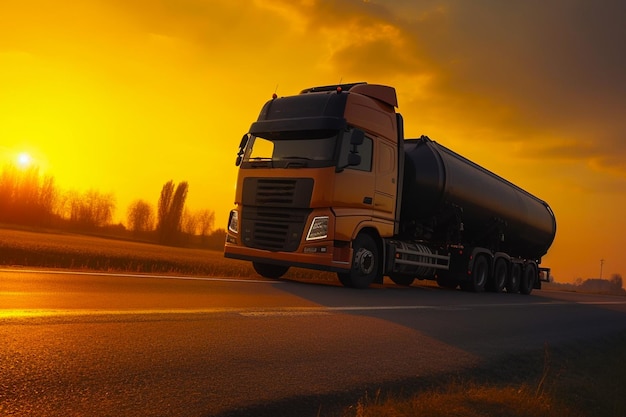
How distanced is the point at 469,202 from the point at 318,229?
7101mm

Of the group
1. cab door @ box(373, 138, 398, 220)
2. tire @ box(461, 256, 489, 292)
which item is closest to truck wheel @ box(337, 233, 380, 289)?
cab door @ box(373, 138, 398, 220)

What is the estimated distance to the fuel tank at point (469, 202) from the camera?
50.0ft

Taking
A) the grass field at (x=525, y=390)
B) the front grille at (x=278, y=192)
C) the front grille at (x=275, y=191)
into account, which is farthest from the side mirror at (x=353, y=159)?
the grass field at (x=525, y=390)

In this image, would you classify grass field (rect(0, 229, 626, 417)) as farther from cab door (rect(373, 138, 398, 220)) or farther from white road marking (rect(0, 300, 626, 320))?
cab door (rect(373, 138, 398, 220))

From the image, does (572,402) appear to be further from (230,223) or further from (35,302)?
(230,223)

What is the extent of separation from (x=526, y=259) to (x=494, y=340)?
16.5 meters

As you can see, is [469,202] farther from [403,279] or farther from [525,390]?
[525,390]

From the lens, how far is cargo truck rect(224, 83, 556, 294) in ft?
39.3

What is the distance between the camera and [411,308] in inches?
392

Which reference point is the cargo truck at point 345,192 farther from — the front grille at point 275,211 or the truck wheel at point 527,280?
the truck wheel at point 527,280

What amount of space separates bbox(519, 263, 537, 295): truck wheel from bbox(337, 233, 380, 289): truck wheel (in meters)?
11.2

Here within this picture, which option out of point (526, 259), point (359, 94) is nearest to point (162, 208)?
point (526, 259)

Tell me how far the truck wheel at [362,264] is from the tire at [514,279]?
30.5ft

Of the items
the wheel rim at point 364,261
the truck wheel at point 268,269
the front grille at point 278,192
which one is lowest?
the truck wheel at point 268,269
